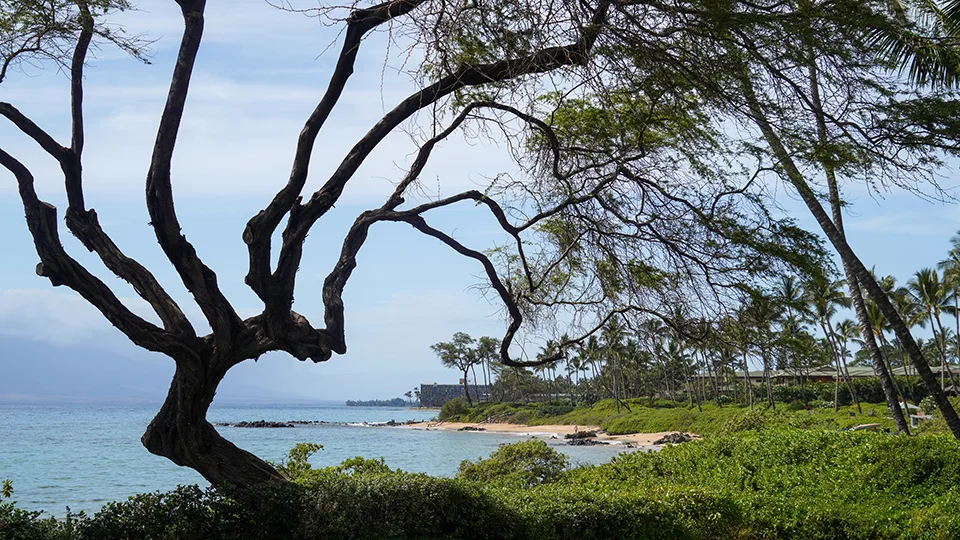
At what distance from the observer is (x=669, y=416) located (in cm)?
5028

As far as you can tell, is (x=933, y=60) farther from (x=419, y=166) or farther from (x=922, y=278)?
(x=922, y=278)

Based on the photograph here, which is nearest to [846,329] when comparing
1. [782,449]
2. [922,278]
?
[922,278]

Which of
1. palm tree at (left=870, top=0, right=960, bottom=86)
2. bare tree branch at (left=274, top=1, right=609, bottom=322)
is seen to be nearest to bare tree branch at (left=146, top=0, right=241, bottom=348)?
bare tree branch at (left=274, top=1, right=609, bottom=322)

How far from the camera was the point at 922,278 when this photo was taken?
39.9 m

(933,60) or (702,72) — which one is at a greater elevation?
(933,60)

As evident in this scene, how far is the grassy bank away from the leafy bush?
6318 mm

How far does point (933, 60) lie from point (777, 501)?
5.39 metres

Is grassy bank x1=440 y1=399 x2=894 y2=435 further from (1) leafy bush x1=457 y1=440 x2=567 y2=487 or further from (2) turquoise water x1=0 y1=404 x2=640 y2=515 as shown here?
(2) turquoise water x1=0 y1=404 x2=640 y2=515

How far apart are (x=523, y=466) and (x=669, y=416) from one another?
3963 centimetres

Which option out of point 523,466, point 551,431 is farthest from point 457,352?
point 523,466

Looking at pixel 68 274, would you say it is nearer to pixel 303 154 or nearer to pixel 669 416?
pixel 303 154

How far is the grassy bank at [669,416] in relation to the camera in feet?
74.4

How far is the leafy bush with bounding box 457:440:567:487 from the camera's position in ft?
41.3

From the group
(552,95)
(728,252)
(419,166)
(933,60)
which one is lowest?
(728,252)
